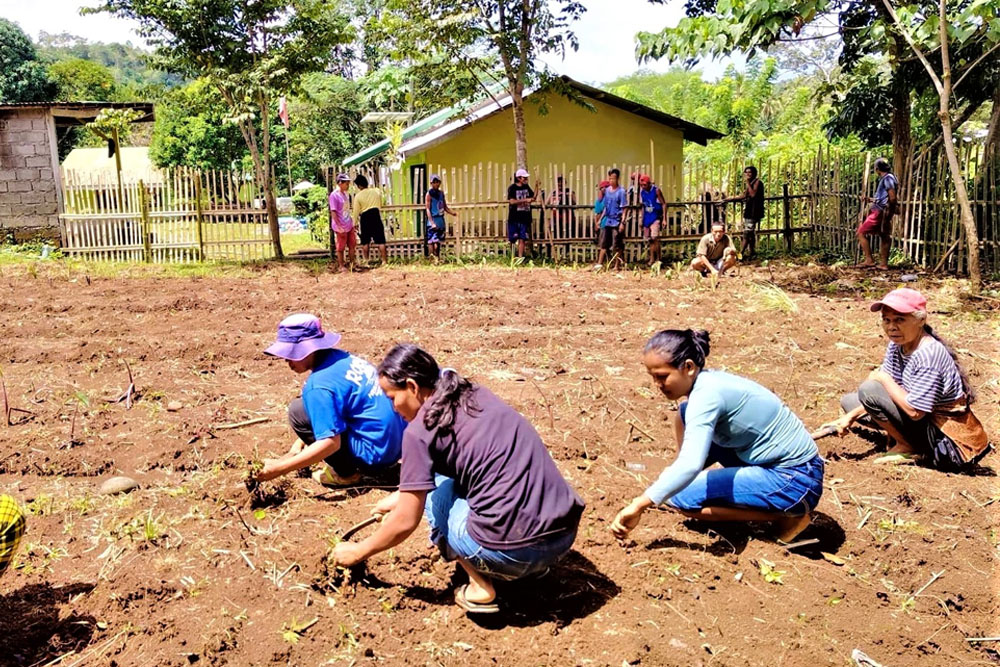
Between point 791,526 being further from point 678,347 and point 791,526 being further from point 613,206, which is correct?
point 613,206

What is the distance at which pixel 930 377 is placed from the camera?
14.5ft

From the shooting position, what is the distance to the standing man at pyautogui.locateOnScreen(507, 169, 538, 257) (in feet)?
47.6

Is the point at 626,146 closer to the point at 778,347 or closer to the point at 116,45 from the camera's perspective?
the point at 778,347

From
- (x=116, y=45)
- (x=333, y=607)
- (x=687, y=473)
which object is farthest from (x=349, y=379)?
(x=116, y=45)

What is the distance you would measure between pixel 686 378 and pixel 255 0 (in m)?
13.6

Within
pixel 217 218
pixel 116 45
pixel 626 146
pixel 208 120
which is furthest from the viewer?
pixel 116 45

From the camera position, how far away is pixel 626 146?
18.2 metres

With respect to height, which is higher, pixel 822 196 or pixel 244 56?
pixel 244 56

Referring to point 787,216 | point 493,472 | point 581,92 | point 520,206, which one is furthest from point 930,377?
point 581,92

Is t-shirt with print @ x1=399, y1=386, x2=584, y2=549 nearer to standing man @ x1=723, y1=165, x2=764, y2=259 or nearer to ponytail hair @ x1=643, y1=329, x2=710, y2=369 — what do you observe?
ponytail hair @ x1=643, y1=329, x2=710, y2=369

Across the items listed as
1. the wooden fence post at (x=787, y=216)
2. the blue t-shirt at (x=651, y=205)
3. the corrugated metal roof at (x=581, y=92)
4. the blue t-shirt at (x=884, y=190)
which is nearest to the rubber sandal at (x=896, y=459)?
the blue t-shirt at (x=884, y=190)

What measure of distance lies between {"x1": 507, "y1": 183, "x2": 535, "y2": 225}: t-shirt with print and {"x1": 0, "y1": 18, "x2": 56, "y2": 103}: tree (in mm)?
25072

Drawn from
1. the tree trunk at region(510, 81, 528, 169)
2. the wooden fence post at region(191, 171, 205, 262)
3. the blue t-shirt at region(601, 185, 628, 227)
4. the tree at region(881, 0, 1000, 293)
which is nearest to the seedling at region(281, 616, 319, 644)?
the tree at region(881, 0, 1000, 293)

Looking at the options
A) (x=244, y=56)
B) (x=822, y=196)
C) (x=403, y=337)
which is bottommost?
(x=403, y=337)
